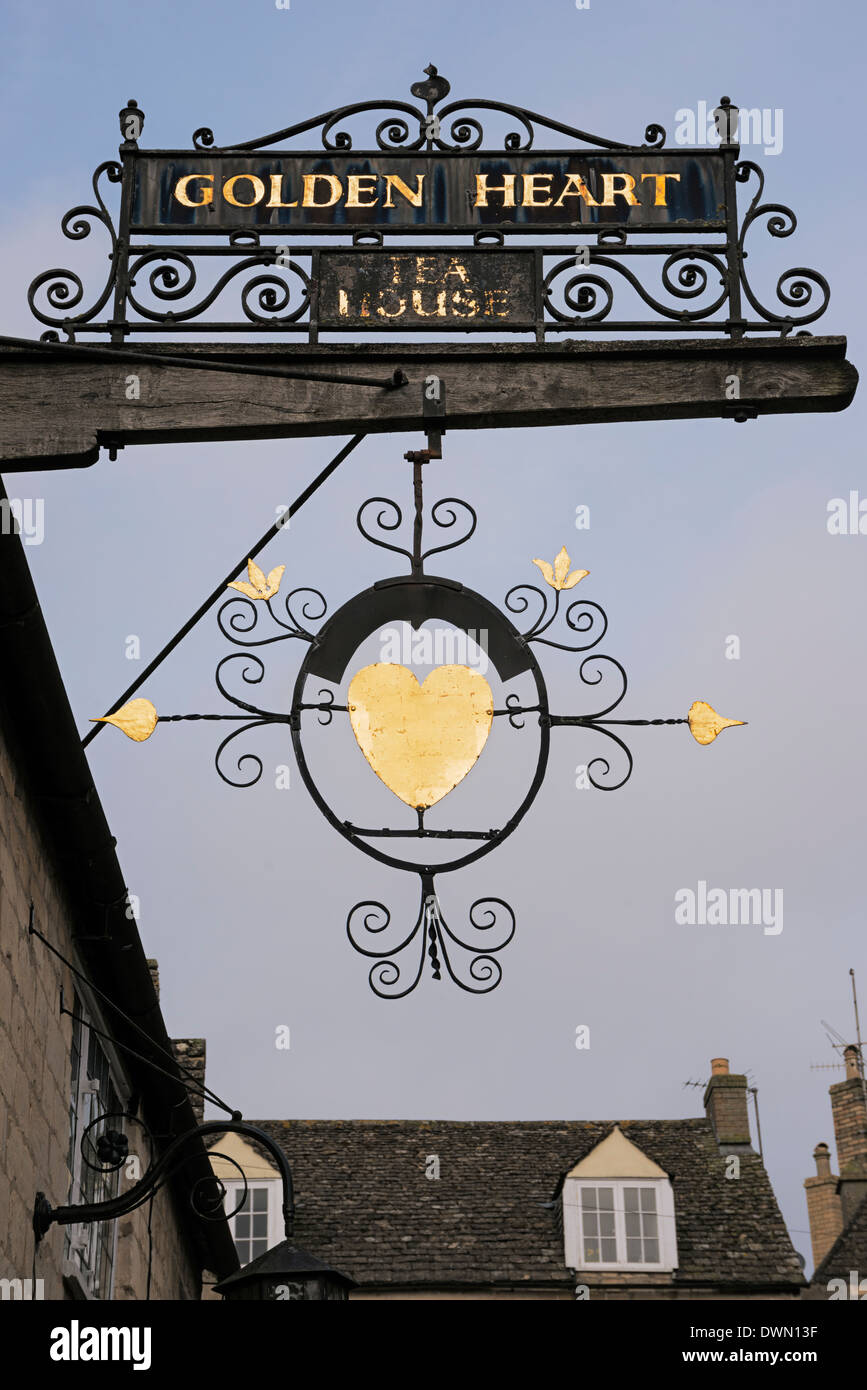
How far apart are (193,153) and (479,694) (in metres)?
2.34

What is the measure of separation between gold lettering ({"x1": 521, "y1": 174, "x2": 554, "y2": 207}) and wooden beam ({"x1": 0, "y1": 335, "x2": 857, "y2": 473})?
66cm

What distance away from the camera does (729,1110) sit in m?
24.2

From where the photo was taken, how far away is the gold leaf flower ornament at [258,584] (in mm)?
6691

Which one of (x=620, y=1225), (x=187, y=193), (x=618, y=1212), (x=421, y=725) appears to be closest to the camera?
(x=421, y=725)

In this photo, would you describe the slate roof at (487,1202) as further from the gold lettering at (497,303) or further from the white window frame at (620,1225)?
the gold lettering at (497,303)

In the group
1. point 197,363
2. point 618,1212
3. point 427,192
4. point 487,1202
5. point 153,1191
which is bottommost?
point 153,1191

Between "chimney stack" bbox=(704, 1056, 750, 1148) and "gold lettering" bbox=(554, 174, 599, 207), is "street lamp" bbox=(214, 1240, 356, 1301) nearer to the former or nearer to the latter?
"gold lettering" bbox=(554, 174, 599, 207)

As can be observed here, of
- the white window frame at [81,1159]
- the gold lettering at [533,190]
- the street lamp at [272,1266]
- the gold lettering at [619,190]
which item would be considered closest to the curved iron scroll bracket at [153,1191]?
the street lamp at [272,1266]

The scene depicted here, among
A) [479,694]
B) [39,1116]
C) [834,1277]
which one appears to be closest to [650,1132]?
[834,1277]

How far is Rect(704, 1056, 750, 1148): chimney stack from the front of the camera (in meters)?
23.9

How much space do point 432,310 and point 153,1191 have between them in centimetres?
346

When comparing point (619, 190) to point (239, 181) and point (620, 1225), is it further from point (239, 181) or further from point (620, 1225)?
point (620, 1225)

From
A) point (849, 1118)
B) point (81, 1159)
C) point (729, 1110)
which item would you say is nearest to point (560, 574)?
point (81, 1159)

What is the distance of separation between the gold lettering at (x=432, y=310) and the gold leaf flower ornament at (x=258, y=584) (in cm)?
107
